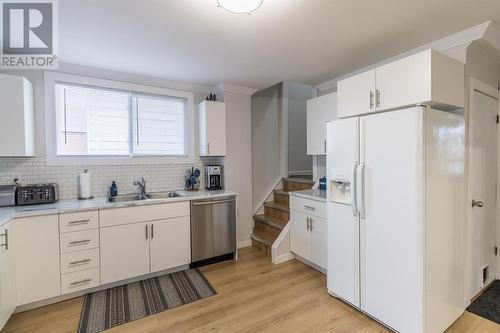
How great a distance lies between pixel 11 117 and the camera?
2340mm

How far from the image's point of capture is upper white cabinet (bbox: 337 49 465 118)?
175cm

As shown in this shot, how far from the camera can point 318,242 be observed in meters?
2.94

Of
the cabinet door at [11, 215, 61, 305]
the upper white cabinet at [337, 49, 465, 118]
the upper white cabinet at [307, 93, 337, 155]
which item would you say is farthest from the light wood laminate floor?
the upper white cabinet at [337, 49, 465, 118]

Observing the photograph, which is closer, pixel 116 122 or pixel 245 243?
pixel 116 122

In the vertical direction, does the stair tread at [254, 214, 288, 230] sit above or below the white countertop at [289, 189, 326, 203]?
below

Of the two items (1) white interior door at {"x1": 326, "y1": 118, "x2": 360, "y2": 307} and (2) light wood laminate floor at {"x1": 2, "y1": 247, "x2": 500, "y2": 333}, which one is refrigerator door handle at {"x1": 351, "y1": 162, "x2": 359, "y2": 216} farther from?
(2) light wood laminate floor at {"x1": 2, "y1": 247, "x2": 500, "y2": 333}

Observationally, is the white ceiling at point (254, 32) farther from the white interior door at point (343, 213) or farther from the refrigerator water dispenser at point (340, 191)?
the refrigerator water dispenser at point (340, 191)

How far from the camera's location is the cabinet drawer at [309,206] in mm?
2873

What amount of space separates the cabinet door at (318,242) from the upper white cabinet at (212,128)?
1569mm

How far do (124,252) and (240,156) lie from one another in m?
1.98

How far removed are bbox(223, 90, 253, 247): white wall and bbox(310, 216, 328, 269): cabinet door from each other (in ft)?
3.91

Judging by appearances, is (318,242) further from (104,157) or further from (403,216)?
(104,157)

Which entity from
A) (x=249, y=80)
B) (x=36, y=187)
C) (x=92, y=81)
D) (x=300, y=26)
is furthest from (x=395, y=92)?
(x=36, y=187)

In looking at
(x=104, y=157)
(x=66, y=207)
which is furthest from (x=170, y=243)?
(x=104, y=157)
